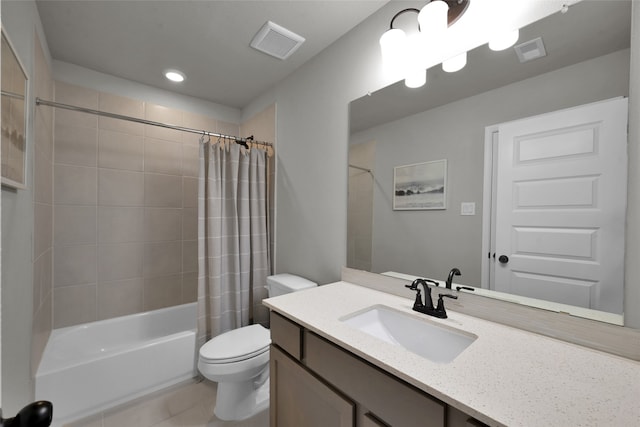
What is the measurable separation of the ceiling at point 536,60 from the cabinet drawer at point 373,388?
1.19 meters

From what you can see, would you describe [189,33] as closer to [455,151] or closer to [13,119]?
[13,119]

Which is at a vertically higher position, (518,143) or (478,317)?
(518,143)

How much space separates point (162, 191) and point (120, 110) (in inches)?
29.4

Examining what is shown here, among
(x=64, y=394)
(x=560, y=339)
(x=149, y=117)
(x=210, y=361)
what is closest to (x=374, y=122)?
(x=560, y=339)

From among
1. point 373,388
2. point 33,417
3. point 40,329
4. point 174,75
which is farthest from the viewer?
point 174,75

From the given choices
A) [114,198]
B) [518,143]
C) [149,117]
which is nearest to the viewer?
[518,143]

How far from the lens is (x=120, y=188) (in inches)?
90.4

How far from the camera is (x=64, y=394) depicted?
1.59 m

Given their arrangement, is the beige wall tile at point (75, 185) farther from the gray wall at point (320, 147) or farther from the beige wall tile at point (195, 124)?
the gray wall at point (320, 147)

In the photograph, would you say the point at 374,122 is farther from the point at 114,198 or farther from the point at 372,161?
the point at 114,198

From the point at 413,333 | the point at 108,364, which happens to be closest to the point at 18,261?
the point at 108,364

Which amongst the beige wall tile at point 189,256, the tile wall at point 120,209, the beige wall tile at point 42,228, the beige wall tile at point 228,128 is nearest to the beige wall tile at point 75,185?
the tile wall at point 120,209

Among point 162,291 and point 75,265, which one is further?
point 162,291

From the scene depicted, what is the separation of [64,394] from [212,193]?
1.48 metres
